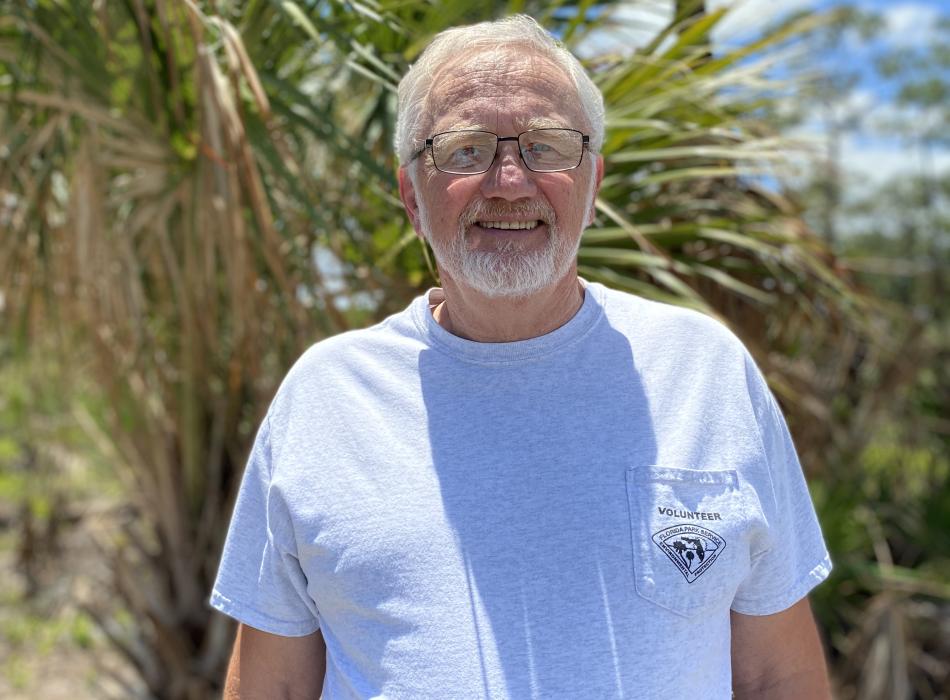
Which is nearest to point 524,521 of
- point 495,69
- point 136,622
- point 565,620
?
point 565,620

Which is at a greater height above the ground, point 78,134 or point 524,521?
point 78,134

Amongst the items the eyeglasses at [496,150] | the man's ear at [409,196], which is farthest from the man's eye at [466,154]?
the man's ear at [409,196]

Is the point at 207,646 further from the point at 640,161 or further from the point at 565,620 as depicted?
the point at 565,620

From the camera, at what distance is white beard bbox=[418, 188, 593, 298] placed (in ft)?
4.39

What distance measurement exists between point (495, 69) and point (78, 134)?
5.41ft

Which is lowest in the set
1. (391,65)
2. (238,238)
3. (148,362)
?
(148,362)

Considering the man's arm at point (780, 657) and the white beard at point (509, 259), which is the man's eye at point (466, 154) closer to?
the white beard at point (509, 259)

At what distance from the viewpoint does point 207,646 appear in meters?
3.27

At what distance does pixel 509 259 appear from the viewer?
1337 millimetres

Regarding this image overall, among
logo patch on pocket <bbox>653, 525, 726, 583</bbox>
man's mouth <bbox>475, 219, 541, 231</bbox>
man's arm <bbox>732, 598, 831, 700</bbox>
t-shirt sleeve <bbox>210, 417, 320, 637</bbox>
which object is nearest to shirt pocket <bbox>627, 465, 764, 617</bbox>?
logo patch on pocket <bbox>653, 525, 726, 583</bbox>

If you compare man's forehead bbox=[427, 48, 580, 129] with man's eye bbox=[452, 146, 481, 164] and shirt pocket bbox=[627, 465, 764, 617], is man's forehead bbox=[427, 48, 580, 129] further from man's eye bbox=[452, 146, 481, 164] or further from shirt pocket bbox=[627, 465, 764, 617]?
shirt pocket bbox=[627, 465, 764, 617]

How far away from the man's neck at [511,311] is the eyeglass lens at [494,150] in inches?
6.4

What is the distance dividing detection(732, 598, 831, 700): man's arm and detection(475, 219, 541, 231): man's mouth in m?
0.62

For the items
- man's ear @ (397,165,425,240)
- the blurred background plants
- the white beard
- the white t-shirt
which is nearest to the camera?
the white t-shirt
